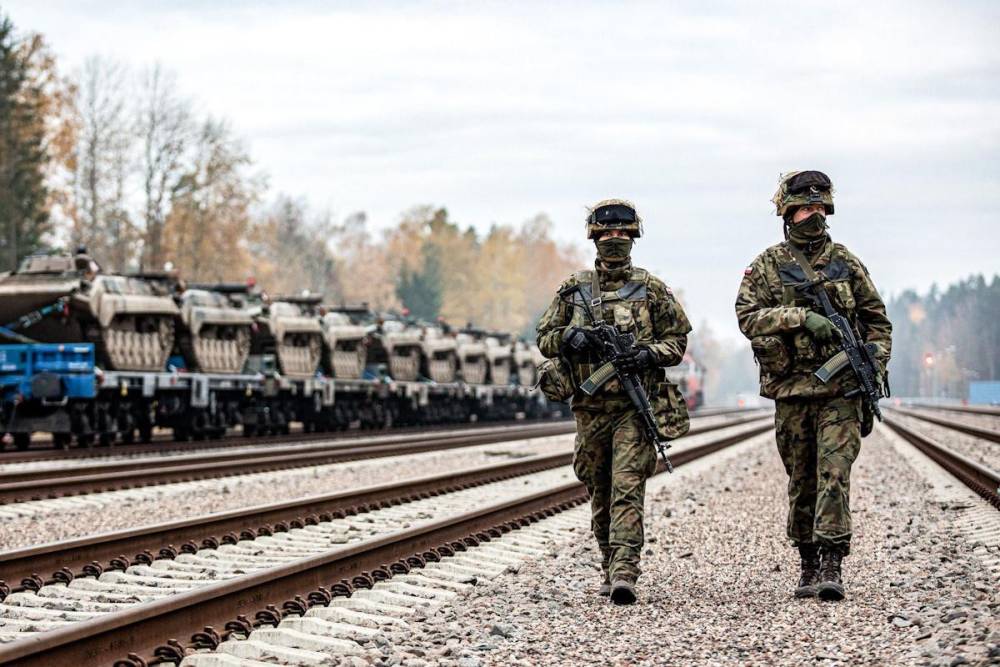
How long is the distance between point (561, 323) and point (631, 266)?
497 mm

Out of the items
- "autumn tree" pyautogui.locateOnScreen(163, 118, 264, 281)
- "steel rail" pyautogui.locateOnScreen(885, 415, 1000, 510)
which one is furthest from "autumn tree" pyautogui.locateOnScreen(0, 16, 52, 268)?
"steel rail" pyautogui.locateOnScreen(885, 415, 1000, 510)

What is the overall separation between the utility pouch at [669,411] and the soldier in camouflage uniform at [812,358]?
0.46 m

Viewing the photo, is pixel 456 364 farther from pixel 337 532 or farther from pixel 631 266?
pixel 631 266

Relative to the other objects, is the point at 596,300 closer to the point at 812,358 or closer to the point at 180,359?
the point at 812,358

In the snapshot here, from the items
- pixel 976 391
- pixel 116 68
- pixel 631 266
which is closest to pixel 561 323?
pixel 631 266

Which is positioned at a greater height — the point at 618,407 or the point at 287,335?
the point at 287,335

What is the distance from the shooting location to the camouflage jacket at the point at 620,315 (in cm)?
706

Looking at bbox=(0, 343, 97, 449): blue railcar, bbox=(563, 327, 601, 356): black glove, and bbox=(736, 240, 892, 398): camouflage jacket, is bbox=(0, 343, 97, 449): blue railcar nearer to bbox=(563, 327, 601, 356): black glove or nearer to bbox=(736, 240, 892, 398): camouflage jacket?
bbox=(563, 327, 601, 356): black glove

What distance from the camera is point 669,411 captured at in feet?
23.5

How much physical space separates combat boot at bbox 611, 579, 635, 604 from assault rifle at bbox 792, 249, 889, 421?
1.47 metres

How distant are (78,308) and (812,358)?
17.8m

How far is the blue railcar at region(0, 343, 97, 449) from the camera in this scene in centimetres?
2119

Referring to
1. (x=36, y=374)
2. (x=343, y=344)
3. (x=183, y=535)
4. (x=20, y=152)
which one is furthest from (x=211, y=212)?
(x=183, y=535)

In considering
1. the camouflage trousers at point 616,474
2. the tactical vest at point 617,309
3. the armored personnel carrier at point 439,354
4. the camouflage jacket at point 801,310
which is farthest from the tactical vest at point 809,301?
the armored personnel carrier at point 439,354
